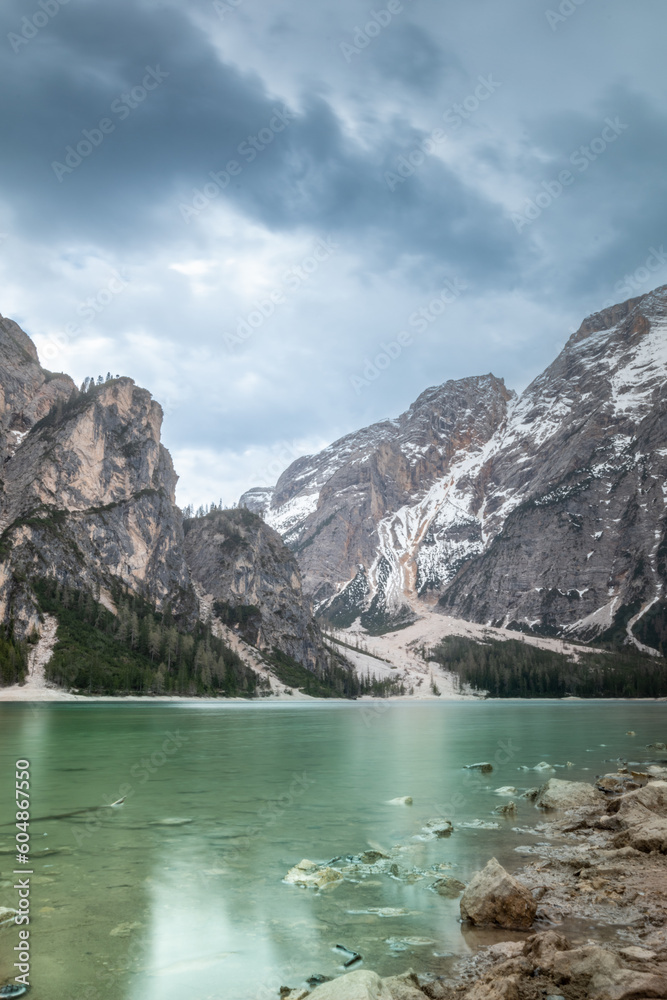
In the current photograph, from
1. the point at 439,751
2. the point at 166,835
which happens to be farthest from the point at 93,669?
the point at 166,835

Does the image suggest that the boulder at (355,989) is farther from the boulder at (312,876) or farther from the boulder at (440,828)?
the boulder at (440,828)

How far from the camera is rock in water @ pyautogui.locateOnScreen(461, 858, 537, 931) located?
13.5 metres

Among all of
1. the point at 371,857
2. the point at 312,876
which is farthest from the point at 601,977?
the point at 371,857

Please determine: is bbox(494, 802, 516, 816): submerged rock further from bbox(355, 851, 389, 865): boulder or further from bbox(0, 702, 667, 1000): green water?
bbox(355, 851, 389, 865): boulder

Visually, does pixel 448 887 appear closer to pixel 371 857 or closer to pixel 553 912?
pixel 553 912

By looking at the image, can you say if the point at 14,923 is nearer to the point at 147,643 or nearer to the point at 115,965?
the point at 115,965

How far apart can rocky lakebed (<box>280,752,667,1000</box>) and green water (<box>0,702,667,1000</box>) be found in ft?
1.86

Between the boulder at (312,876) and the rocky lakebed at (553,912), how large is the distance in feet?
0.09

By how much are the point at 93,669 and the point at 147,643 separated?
34936mm

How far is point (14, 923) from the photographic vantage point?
13180mm

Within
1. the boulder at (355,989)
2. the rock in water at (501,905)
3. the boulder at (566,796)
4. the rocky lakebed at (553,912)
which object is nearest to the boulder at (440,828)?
the rocky lakebed at (553,912)

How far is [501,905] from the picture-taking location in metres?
13.6

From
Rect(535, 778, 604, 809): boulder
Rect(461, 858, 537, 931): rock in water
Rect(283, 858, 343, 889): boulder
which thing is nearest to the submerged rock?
Rect(535, 778, 604, 809): boulder

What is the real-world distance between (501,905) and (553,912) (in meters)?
1.57
